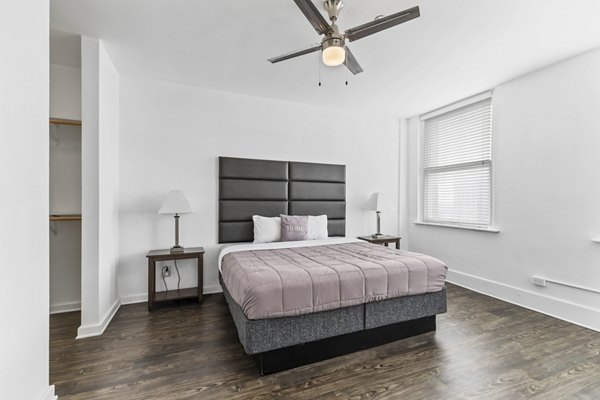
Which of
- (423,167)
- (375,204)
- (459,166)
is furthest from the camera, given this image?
(423,167)

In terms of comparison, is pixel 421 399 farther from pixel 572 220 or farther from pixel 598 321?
pixel 572 220

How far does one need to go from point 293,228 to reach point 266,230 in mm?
350

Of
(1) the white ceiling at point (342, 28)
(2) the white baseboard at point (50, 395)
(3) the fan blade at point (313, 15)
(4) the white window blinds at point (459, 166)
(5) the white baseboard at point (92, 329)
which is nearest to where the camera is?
(2) the white baseboard at point (50, 395)

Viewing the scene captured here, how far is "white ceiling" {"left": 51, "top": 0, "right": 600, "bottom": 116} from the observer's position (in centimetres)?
201

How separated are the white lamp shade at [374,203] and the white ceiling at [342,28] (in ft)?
5.01

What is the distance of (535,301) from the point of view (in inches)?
116

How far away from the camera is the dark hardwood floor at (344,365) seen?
1658 mm

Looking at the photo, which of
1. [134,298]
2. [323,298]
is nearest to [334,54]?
[323,298]

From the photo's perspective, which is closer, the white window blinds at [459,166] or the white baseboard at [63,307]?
the white baseboard at [63,307]

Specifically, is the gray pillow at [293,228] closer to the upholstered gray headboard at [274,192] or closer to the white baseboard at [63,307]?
the upholstered gray headboard at [274,192]

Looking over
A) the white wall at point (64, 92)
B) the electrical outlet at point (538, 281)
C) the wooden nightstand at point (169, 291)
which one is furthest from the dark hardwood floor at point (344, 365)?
the white wall at point (64, 92)

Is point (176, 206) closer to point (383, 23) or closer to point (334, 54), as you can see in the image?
point (334, 54)

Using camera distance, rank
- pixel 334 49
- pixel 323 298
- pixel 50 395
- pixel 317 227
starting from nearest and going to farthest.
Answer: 1. pixel 50 395
2. pixel 334 49
3. pixel 323 298
4. pixel 317 227

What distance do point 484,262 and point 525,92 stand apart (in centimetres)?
213
